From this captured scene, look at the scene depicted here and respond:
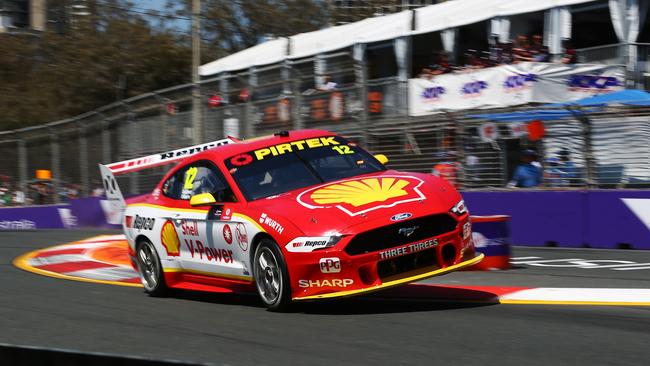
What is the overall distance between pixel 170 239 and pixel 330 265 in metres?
2.74

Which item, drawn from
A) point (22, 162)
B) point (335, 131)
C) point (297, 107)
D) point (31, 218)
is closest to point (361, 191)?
point (335, 131)

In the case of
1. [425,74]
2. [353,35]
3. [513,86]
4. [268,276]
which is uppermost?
[353,35]

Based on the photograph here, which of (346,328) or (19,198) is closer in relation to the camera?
(346,328)

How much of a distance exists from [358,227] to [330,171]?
4.85ft

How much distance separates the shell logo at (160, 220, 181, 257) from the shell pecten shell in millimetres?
2038

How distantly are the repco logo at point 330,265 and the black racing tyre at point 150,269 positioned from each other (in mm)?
2985

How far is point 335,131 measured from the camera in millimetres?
18609

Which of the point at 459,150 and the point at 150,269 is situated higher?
the point at 459,150

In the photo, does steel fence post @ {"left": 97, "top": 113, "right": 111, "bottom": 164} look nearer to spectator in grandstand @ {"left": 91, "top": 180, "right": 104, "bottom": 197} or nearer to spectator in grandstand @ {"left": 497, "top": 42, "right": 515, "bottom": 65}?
spectator in grandstand @ {"left": 91, "top": 180, "right": 104, "bottom": 197}

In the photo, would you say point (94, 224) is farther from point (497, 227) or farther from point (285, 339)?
point (285, 339)

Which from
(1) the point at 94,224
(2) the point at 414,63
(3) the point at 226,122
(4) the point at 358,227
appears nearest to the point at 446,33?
(2) the point at 414,63

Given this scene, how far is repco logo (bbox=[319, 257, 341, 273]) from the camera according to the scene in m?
7.64

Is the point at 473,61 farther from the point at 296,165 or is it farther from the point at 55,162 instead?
the point at 296,165

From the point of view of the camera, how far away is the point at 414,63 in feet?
79.4
